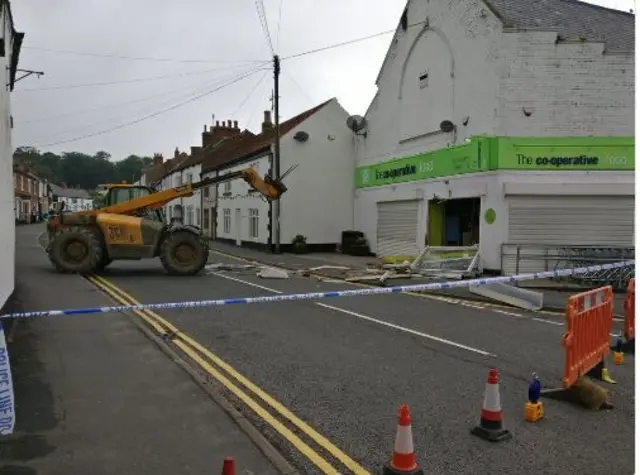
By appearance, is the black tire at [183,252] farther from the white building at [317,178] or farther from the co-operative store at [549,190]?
the white building at [317,178]

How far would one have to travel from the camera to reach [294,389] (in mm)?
6496

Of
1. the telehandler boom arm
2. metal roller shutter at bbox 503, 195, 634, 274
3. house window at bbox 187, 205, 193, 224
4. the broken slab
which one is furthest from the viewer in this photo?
house window at bbox 187, 205, 193, 224

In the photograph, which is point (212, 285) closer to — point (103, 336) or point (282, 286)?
point (282, 286)

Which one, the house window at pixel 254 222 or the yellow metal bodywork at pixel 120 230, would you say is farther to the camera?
the house window at pixel 254 222

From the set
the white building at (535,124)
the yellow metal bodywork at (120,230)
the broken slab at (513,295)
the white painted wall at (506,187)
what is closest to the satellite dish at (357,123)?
the white building at (535,124)

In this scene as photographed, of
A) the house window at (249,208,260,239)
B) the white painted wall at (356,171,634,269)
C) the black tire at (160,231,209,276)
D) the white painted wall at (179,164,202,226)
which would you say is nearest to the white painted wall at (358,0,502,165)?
the white painted wall at (356,171,634,269)

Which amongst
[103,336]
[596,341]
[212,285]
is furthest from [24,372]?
[212,285]

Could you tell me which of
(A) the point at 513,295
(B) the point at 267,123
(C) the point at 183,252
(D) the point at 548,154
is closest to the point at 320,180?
(B) the point at 267,123

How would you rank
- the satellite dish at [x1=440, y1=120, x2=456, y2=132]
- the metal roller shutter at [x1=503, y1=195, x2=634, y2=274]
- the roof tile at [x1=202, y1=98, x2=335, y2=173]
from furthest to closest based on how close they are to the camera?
the roof tile at [x1=202, y1=98, x2=335, y2=173], the satellite dish at [x1=440, y1=120, x2=456, y2=132], the metal roller shutter at [x1=503, y1=195, x2=634, y2=274]

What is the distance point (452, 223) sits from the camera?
23.2 metres

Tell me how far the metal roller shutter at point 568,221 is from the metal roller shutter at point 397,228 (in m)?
5.07

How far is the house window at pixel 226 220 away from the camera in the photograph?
129 feet

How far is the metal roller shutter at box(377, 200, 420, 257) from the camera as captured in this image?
78.5 ft

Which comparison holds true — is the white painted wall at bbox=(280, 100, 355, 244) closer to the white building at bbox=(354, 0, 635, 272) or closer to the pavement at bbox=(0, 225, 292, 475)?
the white building at bbox=(354, 0, 635, 272)
